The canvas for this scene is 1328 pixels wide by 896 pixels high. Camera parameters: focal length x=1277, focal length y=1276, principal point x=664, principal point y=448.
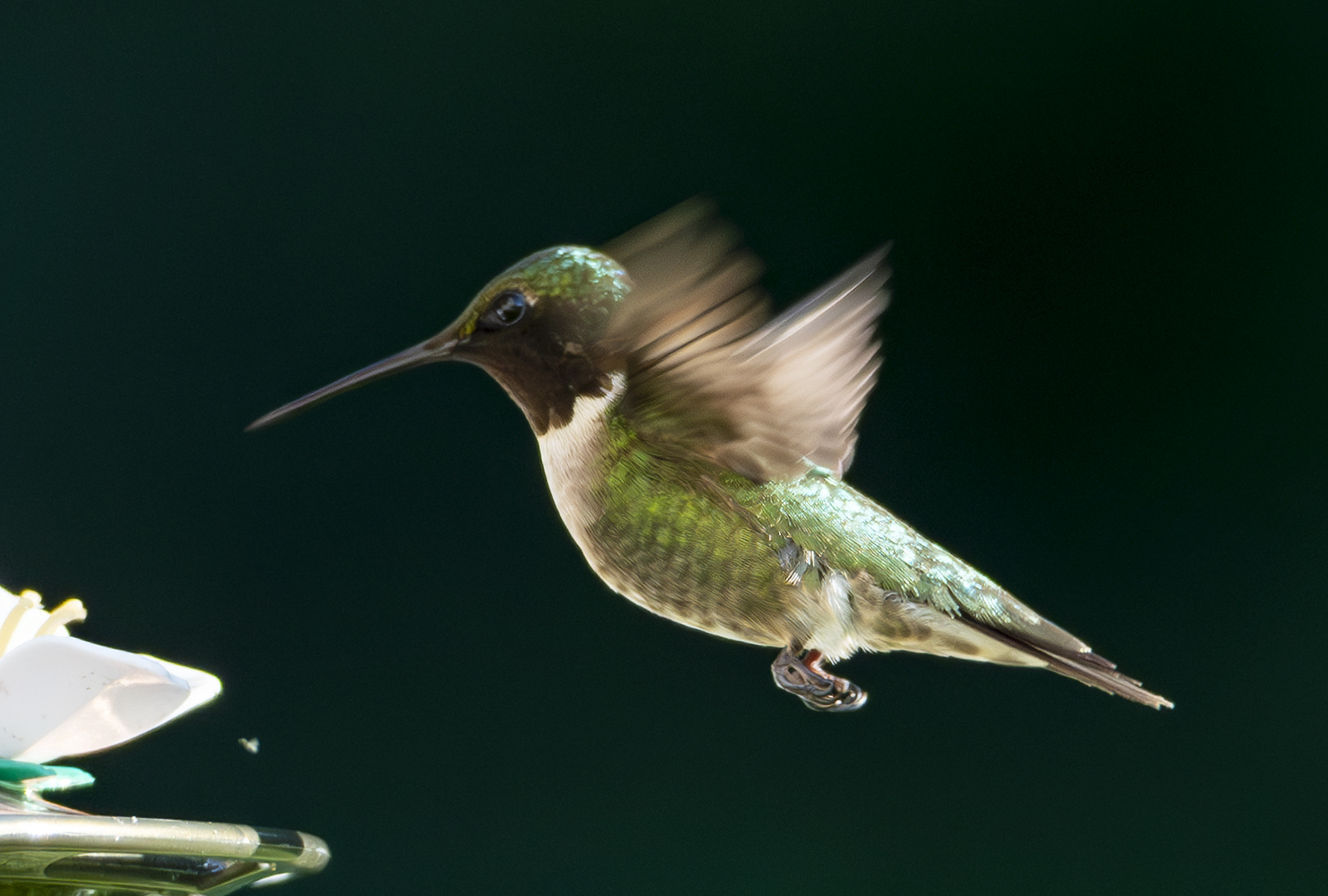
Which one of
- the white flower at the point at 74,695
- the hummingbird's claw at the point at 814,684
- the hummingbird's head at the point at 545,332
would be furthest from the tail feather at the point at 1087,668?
the white flower at the point at 74,695

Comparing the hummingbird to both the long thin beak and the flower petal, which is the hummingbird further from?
the flower petal

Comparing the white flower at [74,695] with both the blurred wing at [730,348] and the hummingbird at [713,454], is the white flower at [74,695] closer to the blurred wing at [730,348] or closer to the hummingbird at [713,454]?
the hummingbird at [713,454]

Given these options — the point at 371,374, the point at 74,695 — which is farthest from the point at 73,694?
the point at 371,374

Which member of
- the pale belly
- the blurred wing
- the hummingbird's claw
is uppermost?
the blurred wing

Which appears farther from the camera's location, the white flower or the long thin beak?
the long thin beak

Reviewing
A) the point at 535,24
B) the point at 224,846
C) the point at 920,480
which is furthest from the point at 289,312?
the point at 224,846

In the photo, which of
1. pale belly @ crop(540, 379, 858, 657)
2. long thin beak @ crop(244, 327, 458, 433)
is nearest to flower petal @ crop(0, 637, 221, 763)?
long thin beak @ crop(244, 327, 458, 433)

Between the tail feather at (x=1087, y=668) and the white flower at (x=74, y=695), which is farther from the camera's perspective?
the tail feather at (x=1087, y=668)
